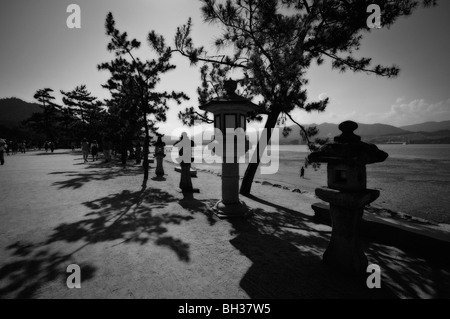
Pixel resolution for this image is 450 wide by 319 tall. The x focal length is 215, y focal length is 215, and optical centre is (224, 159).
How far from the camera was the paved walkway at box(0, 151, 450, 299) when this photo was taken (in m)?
2.66

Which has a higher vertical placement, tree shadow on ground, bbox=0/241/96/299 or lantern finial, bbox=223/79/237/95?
lantern finial, bbox=223/79/237/95

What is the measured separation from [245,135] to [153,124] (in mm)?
14866

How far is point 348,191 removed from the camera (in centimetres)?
296

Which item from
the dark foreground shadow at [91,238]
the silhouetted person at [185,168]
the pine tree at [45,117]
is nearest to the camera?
the dark foreground shadow at [91,238]

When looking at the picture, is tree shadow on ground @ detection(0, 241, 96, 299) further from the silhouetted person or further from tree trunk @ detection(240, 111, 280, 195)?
tree trunk @ detection(240, 111, 280, 195)

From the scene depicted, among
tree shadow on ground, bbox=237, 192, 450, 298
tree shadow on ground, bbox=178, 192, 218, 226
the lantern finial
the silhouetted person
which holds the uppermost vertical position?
the lantern finial

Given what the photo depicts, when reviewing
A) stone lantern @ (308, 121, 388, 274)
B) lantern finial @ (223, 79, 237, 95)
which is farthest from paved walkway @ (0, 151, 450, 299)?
lantern finial @ (223, 79, 237, 95)

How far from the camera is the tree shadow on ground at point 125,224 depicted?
157 inches

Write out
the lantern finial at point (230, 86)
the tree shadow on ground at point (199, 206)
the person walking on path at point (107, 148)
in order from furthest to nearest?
the person walking on path at point (107, 148) → the lantern finial at point (230, 86) → the tree shadow on ground at point (199, 206)

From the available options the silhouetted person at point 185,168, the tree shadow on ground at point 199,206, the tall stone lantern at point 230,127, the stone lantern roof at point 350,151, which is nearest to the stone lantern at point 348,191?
the stone lantern roof at point 350,151

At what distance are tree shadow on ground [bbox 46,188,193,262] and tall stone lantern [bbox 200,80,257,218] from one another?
105 centimetres

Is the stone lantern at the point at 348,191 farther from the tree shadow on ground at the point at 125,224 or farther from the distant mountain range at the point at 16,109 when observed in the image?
the distant mountain range at the point at 16,109

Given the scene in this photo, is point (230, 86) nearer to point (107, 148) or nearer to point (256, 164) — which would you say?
point (256, 164)
